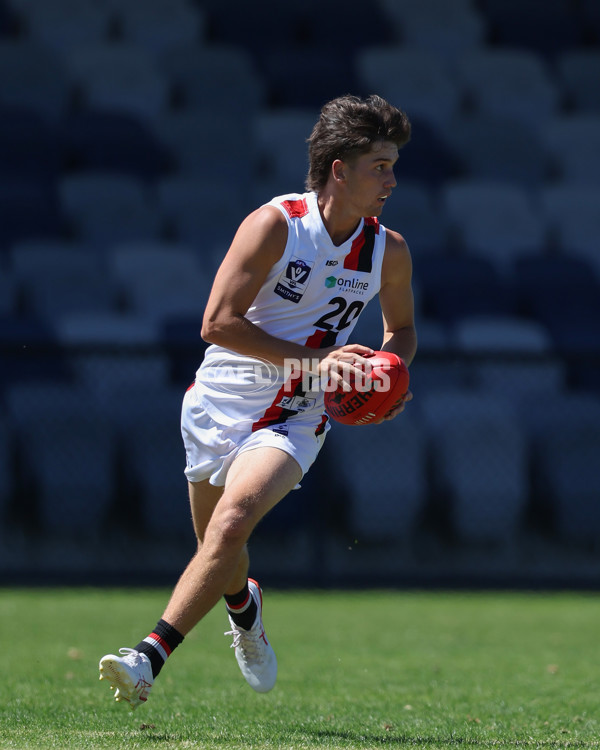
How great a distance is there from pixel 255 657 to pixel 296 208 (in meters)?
2.00

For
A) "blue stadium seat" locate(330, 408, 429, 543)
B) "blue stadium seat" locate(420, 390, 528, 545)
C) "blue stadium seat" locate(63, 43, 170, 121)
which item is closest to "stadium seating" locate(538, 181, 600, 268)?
"blue stadium seat" locate(420, 390, 528, 545)

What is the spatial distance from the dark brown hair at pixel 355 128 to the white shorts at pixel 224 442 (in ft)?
3.68

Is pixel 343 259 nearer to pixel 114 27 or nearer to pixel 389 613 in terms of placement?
pixel 389 613

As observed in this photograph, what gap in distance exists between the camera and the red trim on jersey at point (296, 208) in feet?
14.7

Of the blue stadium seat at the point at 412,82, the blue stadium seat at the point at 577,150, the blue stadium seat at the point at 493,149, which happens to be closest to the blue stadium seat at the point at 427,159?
the blue stadium seat at the point at 493,149

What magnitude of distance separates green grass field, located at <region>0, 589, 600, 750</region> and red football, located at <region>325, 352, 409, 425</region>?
124cm

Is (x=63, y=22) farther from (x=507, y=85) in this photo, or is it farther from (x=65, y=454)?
(x=65, y=454)

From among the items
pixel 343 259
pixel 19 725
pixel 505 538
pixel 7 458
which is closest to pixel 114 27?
pixel 7 458

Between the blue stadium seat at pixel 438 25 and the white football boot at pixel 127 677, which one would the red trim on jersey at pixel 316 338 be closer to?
the white football boot at pixel 127 677

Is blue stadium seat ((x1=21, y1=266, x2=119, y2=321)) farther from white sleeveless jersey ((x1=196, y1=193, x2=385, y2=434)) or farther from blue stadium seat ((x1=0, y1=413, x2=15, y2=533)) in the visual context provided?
white sleeveless jersey ((x1=196, y1=193, x2=385, y2=434))

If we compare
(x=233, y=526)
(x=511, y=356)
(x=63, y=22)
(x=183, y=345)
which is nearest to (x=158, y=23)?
(x=63, y=22)

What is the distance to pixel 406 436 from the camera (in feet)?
31.4

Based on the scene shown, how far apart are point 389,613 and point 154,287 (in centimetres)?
415

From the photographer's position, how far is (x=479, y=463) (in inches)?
376
